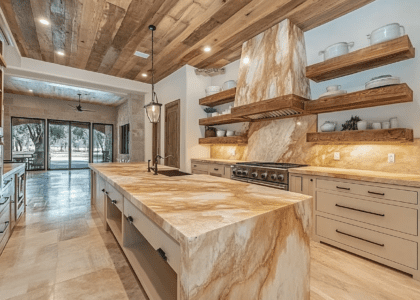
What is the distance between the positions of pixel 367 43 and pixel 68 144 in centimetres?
1057

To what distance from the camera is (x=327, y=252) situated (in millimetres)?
2260

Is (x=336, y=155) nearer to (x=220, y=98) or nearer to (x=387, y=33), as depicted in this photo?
(x=387, y=33)

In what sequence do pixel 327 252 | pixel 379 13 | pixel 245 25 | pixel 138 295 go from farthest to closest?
pixel 245 25, pixel 379 13, pixel 327 252, pixel 138 295

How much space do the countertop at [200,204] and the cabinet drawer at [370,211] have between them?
4.26 ft

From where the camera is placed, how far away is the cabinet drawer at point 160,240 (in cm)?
83

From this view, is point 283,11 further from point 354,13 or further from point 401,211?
point 401,211

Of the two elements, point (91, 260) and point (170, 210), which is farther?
point (91, 260)

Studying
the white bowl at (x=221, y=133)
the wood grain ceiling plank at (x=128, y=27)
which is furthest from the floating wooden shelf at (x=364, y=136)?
the wood grain ceiling plank at (x=128, y=27)

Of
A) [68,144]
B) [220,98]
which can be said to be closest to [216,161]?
[220,98]

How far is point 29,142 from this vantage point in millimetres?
8344

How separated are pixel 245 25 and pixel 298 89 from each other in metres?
1.25

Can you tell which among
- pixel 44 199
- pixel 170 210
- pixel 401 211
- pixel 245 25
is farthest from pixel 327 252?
pixel 44 199

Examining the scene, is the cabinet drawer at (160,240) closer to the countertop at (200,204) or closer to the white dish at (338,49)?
the countertop at (200,204)

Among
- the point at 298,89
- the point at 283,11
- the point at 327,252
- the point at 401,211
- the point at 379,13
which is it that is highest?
the point at 283,11
